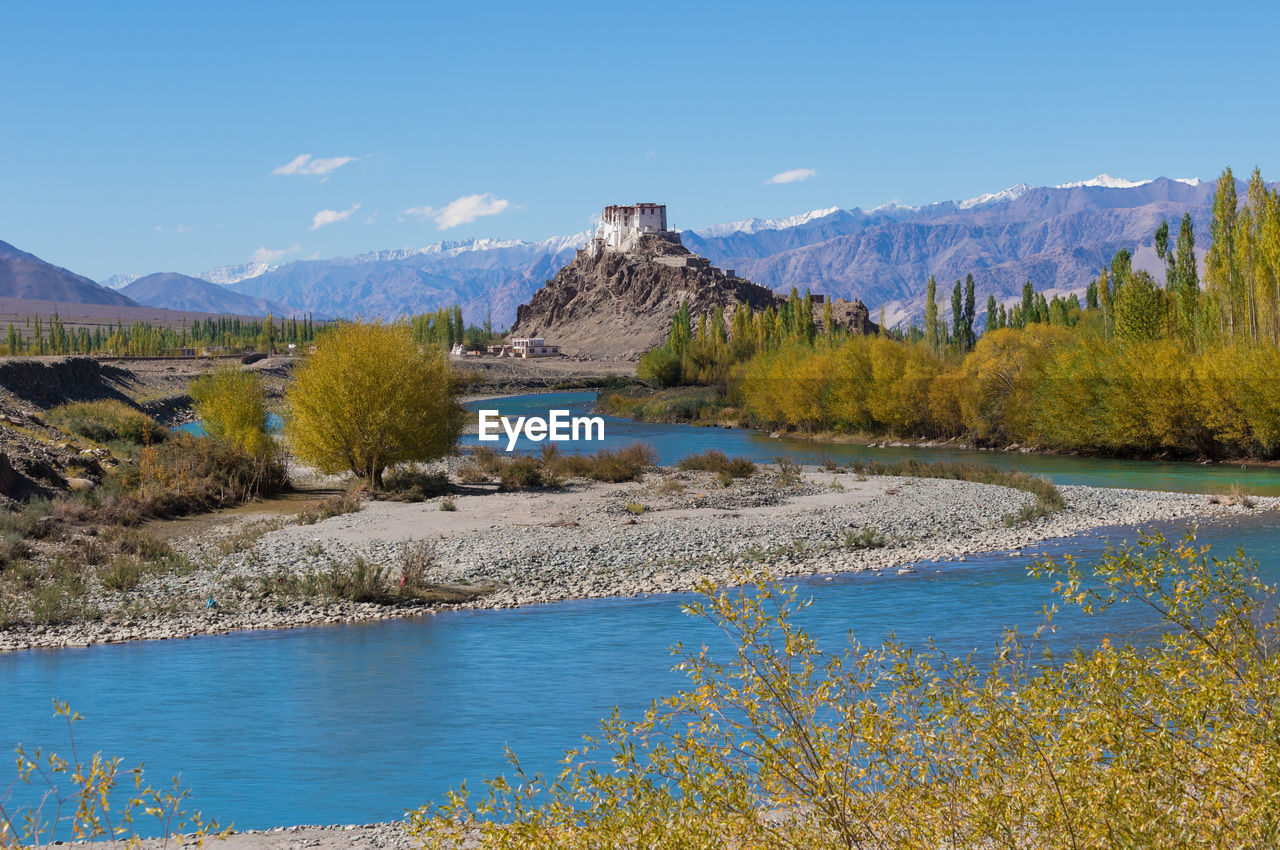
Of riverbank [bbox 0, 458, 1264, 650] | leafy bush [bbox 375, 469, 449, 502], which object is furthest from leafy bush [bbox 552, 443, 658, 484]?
leafy bush [bbox 375, 469, 449, 502]

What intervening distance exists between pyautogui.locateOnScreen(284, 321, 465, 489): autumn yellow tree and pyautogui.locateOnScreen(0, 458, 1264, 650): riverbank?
2.58 m

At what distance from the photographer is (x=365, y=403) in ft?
118

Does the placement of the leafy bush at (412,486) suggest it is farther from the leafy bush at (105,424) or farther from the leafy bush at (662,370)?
the leafy bush at (662,370)

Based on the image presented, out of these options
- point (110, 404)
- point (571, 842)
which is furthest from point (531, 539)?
point (110, 404)

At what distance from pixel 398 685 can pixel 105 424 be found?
38.5 meters

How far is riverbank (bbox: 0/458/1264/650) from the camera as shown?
21547 millimetres

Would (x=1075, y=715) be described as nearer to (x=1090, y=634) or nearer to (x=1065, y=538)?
(x=1090, y=634)

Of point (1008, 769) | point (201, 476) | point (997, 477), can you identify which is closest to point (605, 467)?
point (201, 476)

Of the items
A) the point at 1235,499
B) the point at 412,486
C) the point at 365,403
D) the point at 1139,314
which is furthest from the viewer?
the point at 1139,314

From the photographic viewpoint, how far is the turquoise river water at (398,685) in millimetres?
12898

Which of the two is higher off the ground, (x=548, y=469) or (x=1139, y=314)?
(x=1139, y=314)

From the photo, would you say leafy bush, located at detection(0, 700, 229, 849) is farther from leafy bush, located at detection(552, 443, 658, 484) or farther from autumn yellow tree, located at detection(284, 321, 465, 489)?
leafy bush, located at detection(552, 443, 658, 484)

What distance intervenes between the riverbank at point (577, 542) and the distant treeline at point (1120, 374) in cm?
1330

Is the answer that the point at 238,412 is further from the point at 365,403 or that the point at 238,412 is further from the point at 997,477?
the point at 997,477
